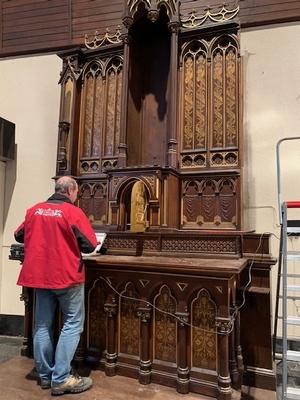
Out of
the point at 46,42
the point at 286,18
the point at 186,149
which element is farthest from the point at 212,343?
the point at 46,42

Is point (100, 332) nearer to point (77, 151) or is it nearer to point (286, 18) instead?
point (77, 151)

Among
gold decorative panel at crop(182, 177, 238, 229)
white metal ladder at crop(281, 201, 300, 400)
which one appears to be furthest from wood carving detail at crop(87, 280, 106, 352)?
white metal ladder at crop(281, 201, 300, 400)

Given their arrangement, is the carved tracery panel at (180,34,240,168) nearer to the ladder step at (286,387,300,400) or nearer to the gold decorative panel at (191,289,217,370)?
the gold decorative panel at (191,289,217,370)

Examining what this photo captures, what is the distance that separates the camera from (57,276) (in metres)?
1.97

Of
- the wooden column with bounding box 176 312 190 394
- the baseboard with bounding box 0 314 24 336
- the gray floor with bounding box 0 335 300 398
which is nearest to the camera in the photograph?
the wooden column with bounding box 176 312 190 394

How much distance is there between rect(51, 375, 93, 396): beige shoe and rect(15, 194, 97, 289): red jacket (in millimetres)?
608

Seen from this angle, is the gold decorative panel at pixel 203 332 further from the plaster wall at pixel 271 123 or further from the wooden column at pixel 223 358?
the plaster wall at pixel 271 123

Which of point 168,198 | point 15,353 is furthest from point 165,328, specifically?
point 15,353

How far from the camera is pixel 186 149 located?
3.15 metres

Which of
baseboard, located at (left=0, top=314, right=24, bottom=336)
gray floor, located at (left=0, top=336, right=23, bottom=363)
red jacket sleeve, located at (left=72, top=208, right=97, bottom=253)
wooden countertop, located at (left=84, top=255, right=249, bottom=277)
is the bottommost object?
gray floor, located at (left=0, top=336, right=23, bottom=363)

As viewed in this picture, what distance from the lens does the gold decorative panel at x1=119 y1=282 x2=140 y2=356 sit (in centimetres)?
235

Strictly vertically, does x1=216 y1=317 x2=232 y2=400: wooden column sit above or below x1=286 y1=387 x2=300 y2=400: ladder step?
above

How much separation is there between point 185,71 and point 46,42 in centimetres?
211

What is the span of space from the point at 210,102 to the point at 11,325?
138 inches
